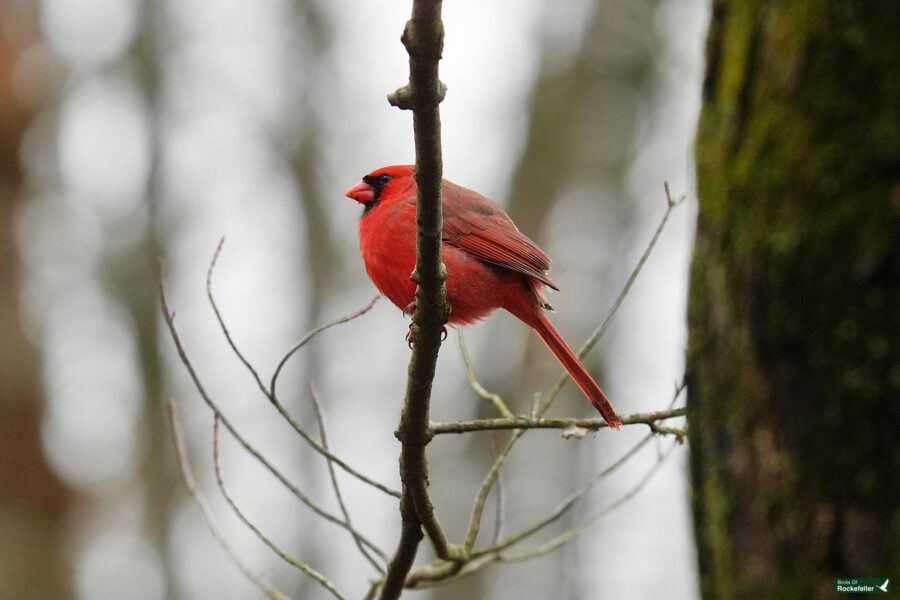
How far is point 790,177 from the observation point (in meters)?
1.31

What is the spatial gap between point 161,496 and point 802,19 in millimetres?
8568

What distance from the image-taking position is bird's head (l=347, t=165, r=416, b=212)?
4.48 metres

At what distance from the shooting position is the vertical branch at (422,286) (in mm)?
1817

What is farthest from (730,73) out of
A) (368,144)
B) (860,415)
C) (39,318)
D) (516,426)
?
(368,144)

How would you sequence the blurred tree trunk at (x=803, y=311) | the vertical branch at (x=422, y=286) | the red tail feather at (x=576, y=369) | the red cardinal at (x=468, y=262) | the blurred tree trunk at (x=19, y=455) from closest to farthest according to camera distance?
the blurred tree trunk at (x=803, y=311) → the vertical branch at (x=422, y=286) → the red tail feather at (x=576, y=369) → the red cardinal at (x=468, y=262) → the blurred tree trunk at (x=19, y=455)

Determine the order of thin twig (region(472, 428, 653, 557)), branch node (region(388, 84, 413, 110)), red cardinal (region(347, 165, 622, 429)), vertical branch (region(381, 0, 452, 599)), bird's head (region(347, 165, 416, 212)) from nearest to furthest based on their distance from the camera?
vertical branch (region(381, 0, 452, 599))
branch node (region(388, 84, 413, 110))
thin twig (region(472, 428, 653, 557))
red cardinal (region(347, 165, 622, 429))
bird's head (region(347, 165, 416, 212))

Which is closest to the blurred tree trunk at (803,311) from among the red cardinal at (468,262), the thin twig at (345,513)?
the thin twig at (345,513)

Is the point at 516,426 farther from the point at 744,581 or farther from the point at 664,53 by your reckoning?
the point at 664,53

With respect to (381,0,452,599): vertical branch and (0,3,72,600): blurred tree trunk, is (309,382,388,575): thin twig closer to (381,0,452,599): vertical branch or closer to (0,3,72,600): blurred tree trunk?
(381,0,452,599): vertical branch

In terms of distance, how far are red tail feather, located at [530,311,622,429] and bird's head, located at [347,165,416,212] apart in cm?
89

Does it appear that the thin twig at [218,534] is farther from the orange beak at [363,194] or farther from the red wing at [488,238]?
the orange beak at [363,194]

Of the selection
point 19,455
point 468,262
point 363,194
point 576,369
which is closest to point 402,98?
point 576,369

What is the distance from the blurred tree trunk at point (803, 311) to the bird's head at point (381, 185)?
3.12 metres

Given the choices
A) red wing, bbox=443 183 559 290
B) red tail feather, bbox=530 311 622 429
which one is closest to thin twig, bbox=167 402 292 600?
red tail feather, bbox=530 311 622 429
